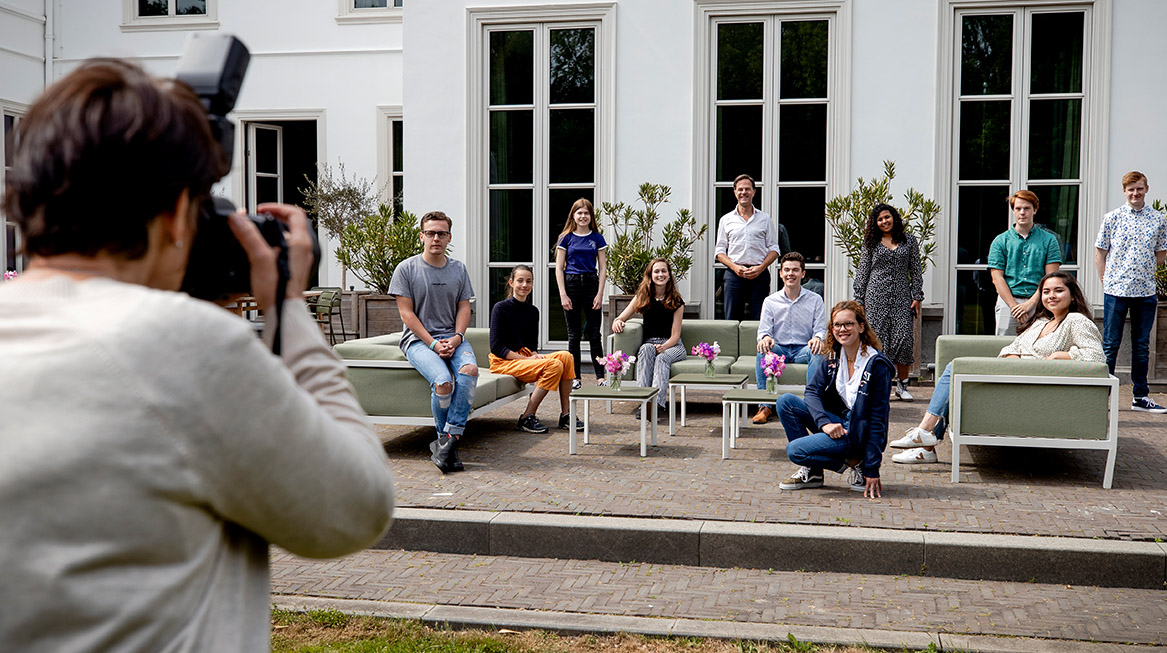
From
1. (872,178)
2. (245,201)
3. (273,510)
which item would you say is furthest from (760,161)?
(273,510)

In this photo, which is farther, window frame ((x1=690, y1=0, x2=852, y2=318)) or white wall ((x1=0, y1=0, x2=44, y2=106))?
white wall ((x1=0, y1=0, x2=44, y2=106))

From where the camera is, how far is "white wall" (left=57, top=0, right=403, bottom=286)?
18812 millimetres

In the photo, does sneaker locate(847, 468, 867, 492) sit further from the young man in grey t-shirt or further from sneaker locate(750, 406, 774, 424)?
sneaker locate(750, 406, 774, 424)

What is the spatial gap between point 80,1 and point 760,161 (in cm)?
1339

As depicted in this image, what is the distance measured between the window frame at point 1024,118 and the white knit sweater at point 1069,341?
4.71 metres

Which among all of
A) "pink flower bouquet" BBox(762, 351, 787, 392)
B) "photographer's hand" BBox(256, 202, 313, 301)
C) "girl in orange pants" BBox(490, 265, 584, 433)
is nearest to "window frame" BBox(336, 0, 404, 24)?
"girl in orange pants" BBox(490, 265, 584, 433)

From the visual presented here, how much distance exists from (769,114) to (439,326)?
6217mm

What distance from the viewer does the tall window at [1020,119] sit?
483 inches

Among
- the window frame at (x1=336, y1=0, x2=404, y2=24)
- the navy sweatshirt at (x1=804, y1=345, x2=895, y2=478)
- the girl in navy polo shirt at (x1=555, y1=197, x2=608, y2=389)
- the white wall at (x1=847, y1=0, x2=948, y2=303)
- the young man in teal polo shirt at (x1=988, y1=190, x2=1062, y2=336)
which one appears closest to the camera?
the navy sweatshirt at (x1=804, y1=345, x2=895, y2=478)

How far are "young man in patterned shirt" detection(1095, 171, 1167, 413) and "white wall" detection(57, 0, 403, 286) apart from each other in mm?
12266

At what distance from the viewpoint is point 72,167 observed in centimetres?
119

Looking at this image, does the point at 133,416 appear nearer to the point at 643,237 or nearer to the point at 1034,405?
the point at 1034,405

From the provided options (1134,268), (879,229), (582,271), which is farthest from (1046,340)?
(582,271)

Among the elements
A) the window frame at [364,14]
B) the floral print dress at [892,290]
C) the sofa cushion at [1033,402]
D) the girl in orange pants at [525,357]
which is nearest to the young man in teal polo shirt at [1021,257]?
the floral print dress at [892,290]
